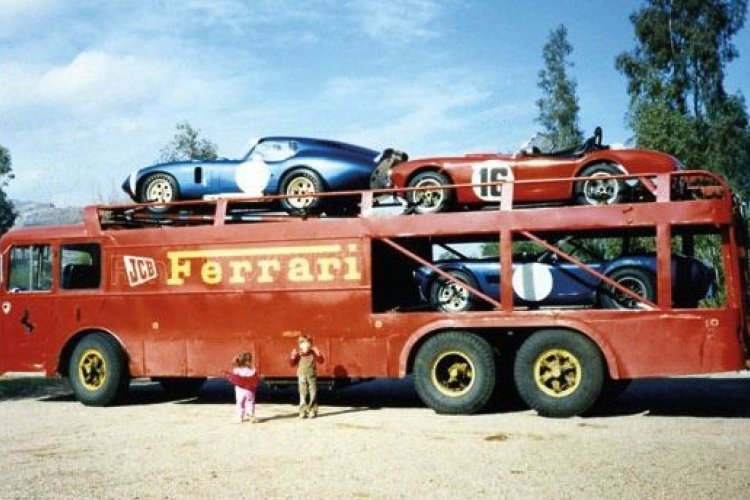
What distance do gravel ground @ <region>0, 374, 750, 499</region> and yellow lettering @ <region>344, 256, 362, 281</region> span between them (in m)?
1.70

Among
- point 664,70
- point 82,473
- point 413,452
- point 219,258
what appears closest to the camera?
point 82,473

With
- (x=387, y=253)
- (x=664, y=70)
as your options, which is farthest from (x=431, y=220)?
(x=664, y=70)

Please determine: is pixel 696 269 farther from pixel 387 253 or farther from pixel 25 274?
pixel 25 274

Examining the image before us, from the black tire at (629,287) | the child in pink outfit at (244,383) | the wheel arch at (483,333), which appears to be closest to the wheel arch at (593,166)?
the black tire at (629,287)

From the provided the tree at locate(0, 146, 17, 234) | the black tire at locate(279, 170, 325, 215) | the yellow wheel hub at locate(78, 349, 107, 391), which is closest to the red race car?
the black tire at locate(279, 170, 325, 215)

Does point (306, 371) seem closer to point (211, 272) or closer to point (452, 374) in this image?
point (452, 374)

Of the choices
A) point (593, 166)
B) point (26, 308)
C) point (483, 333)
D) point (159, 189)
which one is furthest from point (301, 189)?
point (26, 308)

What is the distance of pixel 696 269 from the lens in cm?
858

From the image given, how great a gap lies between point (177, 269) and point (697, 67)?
93.8 ft

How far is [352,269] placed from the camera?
893 cm

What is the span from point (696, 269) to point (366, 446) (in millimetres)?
4611

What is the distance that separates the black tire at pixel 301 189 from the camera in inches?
384

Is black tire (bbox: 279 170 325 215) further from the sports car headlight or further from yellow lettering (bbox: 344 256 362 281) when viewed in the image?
the sports car headlight

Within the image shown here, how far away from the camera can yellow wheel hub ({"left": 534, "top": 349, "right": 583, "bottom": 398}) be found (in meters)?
7.98
